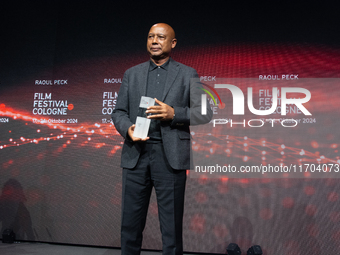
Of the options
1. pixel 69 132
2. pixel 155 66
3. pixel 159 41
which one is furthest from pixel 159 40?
pixel 69 132

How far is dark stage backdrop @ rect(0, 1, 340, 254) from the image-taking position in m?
2.80

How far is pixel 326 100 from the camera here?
9.28 ft

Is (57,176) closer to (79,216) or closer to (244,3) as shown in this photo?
(79,216)

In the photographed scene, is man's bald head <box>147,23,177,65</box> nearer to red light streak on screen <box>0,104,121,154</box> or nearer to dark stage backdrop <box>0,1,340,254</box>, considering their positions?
dark stage backdrop <box>0,1,340,254</box>

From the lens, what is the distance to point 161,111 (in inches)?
56.1

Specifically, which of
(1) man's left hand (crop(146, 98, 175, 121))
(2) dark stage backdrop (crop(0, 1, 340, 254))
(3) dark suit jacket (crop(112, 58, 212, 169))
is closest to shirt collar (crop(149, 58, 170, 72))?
(3) dark suit jacket (crop(112, 58, 212, 169))

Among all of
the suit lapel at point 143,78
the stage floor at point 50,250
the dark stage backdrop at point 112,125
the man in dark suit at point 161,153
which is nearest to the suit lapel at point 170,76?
the man in dark suit at point 161,153

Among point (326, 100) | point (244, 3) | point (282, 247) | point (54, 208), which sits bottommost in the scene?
point (282, 247)

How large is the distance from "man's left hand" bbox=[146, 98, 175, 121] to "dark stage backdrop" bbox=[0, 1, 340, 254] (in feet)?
5.01

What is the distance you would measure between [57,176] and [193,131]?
150 cm

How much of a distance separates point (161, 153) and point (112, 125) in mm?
1635

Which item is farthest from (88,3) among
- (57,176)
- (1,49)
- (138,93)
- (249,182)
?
(249,182)

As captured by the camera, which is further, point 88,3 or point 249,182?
point 88,3

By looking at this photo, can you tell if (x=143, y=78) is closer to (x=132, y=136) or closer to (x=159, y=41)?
(x=159, y=41)
